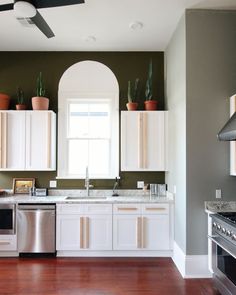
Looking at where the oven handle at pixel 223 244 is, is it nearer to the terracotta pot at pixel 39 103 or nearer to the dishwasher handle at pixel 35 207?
the dishwasher handle at pixel 35 207

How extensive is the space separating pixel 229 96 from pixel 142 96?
1.73 meters

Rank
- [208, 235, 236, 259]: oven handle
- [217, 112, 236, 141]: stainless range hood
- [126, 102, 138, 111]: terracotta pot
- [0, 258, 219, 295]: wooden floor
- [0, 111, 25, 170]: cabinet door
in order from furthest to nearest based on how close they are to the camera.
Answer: [126, 102, 138, 111]: terracotta pot, [0, 111, 25, 170]: cabinet door, [0, 258, 219, 295]: wooden floor, [217, 112, 236, 141]: stainless range hood, [208, 235, 236, 259]: oven handle

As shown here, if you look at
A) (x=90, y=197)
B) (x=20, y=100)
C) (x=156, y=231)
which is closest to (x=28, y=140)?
(x=20, y=100)

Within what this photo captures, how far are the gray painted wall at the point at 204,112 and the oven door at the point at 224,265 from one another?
49 cm

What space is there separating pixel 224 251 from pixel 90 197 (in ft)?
8.07

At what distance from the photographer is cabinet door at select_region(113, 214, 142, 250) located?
13.6 feet

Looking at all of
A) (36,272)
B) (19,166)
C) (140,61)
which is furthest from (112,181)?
(140,61)

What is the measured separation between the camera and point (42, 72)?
16.1ft

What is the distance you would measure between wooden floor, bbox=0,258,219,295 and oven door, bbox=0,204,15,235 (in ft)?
1.38

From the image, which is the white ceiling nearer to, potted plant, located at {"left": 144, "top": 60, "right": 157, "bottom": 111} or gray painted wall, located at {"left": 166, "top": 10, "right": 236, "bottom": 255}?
gray painted wall, located at {"left": 166, "top": 10, "right": 236, "bottom": 255}

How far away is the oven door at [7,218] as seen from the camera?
164 inches

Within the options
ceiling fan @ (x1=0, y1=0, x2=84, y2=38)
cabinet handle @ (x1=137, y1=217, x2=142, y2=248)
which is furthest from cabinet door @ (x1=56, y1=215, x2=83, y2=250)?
ceiling fan @ (x1=0, y1=0, x2=84, y2=38)

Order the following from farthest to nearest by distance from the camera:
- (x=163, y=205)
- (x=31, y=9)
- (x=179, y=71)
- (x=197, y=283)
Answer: (x=163, y=205) → (x=179, y=71) → (x=197, y=283) → (x=31, y=9)

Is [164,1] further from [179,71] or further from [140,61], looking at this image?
[140,61]
